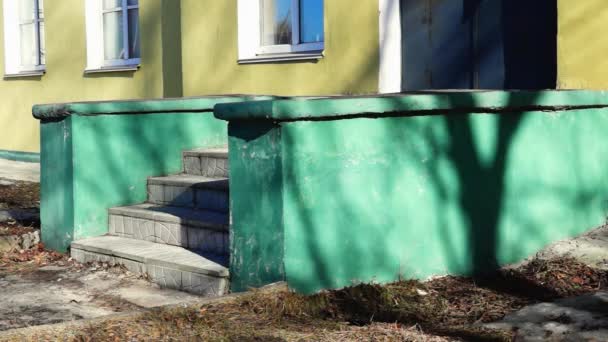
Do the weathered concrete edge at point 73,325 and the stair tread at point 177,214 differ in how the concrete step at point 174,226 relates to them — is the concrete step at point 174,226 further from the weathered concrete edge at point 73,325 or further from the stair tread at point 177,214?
the weathered concrete edge at point 73,325

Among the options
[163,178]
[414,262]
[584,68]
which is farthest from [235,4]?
[414,262]

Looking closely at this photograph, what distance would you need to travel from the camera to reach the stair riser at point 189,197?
6118mm

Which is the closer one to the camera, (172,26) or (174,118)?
(174,118)

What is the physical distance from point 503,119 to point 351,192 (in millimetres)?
1199

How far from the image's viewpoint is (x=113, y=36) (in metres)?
12.1

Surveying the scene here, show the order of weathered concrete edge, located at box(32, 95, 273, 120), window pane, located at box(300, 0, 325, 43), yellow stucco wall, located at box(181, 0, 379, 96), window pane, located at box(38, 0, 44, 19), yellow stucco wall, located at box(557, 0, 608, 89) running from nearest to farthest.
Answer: yellow stucco wall, located at box(557, 0, 608, 89), weathered concrete edge, located at box(32, 95, 273, 120), yellow stucco wall, located at box(181, 0, 379, 96), window pane, located at box(300, 0, 325, 43), window pane, located at box(38, 0, 44, 19)

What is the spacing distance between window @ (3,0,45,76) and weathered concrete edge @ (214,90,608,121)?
32.3ft

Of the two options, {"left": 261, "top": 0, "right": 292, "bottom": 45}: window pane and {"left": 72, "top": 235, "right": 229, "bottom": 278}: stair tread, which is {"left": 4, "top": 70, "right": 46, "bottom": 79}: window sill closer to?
{"left": 261, "top": 0, "right": 292, "bottom": 45}: window pane

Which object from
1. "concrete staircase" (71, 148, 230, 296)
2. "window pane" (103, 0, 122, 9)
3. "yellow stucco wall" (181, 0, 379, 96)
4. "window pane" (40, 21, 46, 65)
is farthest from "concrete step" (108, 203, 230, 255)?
"window pane" (40, 21, 46, 65)

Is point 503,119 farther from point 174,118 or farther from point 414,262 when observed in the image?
point 174,118

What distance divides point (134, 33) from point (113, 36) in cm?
49

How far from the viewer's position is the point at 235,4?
30.9 feet

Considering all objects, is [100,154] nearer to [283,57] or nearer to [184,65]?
[283,57]

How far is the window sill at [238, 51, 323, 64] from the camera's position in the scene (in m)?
8.65
